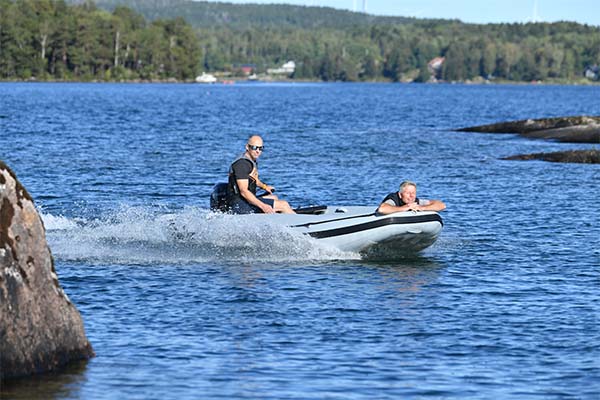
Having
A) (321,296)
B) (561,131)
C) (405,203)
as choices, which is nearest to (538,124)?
(561,131)

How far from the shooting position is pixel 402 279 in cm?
1769

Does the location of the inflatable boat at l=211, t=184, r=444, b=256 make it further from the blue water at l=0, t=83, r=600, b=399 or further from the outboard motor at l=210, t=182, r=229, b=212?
the outboard motor at l=210, t=182, r=229, b=212

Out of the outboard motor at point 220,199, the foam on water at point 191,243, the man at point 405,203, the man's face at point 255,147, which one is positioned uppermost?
the man's face at point 255,147

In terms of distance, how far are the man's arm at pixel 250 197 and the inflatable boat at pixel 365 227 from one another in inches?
8.4

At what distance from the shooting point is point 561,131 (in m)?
58.4

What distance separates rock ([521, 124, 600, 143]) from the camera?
→ 54562 millimetres

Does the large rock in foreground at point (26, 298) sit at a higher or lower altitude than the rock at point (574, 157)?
higher

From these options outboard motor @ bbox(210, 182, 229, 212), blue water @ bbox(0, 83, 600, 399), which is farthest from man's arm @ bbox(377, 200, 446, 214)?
outboard motor @ bbox(210, 182, 229, 212)

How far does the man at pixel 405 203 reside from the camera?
18703 millimetres

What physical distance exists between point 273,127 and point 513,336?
198 ft

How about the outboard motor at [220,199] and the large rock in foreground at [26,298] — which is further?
the outboard motor at [220,199]

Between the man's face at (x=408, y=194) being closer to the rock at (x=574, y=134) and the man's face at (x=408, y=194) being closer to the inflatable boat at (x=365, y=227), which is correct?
the inflatable boat at (x=365, y=227)

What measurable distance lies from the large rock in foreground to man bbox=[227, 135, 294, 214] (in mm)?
7331

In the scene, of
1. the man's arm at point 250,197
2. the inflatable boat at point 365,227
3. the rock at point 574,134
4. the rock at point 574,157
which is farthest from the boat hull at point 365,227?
the rock at point 574,134
